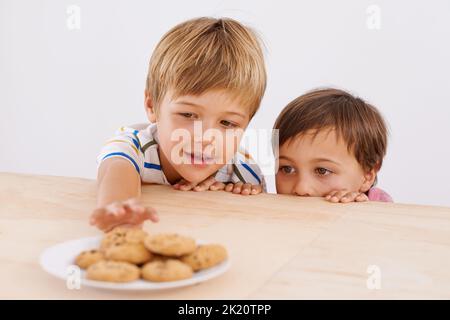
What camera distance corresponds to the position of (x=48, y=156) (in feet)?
12.9

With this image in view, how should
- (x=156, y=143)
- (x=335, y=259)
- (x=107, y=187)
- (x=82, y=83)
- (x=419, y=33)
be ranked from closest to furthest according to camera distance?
(x=335, y=259) → (x=107, y=187) → (x=156, y=143) → (x=419, y=33) → (x=82, y=83)

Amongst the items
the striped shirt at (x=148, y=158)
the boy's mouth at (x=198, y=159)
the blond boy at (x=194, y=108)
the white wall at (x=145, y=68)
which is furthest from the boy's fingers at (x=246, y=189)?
the white wall at (x=145, y=68)

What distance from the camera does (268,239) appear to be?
878mm

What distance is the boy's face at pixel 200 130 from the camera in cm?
127

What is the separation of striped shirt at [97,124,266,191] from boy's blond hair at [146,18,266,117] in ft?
0.32

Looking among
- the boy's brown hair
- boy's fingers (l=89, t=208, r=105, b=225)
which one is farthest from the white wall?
boy's fingers (l=89, t=208, r=105, b=225)

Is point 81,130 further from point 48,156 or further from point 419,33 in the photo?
point 419,33

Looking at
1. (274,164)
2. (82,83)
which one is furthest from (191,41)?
(82,83)

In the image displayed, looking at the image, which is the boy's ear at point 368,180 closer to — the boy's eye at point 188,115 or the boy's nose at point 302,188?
the boy's nose at point 302,188

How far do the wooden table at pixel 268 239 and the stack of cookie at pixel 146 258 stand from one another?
0.03m

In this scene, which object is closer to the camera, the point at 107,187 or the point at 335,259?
the point at 335,259

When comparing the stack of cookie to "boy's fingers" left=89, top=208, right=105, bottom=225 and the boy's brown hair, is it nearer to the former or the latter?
"boy's fingers" left=89, top=208, right=105, bottom=225

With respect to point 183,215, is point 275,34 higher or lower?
higher

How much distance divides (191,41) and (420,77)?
78.4 inches
